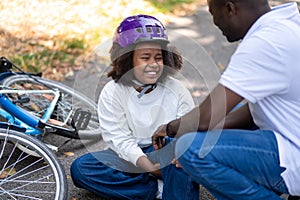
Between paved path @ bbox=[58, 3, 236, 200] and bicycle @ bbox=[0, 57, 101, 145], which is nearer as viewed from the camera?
bicycle @ bbox=[0, 57, 101, 145]

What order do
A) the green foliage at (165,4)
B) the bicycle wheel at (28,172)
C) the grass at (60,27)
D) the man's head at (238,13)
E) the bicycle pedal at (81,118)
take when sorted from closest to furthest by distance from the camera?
the man's head at (238,13) < the bicycle wheel at (28,172) < the bicycle pedal at (81,118) < the grass at (60,27) < the green foliage at (165,4)

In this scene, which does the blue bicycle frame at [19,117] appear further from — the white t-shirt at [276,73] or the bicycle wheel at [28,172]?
the white t-shirt at [276,73]

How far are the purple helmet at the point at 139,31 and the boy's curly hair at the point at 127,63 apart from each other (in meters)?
0.04

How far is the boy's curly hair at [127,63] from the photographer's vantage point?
3.14 m

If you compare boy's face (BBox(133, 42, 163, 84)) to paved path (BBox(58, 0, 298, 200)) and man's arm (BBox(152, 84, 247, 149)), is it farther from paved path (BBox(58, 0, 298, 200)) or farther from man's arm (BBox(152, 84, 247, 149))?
paved path (BBox(58, 0, 298, 200))

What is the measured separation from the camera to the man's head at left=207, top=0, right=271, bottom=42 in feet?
7.91

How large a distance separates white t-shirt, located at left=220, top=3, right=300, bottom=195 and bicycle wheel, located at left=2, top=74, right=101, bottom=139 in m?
1.56

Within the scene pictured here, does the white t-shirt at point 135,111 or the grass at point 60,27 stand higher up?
the white t-shirt at point 135,111

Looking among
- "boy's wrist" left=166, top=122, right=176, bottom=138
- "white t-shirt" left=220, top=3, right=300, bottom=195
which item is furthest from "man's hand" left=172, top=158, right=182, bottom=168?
"white t-shirt" left=220, top=3, right=300, bottom=195

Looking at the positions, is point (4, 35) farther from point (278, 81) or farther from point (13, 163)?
point (278, 81)

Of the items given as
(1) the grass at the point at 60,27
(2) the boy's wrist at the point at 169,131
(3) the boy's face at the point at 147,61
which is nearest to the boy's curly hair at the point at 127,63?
(3) the boy's face at the point at 147,61

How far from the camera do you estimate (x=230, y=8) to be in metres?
2.43

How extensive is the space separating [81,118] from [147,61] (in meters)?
0.83

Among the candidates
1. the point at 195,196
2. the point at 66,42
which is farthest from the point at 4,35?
the point at 195,196
